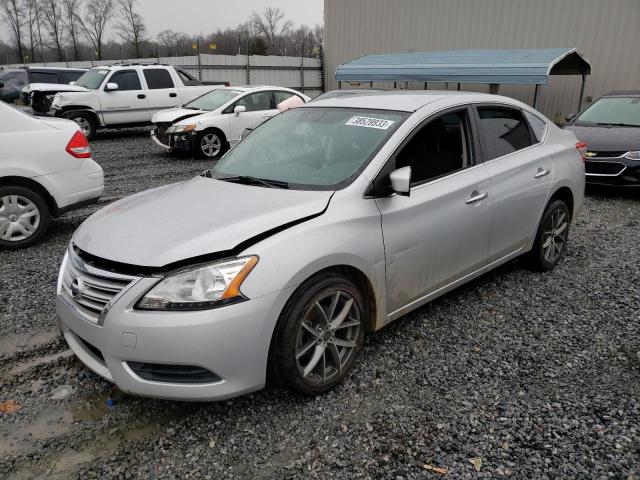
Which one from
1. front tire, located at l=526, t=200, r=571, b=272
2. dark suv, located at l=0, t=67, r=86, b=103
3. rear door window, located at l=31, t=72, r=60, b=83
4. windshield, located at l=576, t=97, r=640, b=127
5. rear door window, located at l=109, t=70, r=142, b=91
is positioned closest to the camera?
front tire, located at l=526, t=200, r=571, b=272

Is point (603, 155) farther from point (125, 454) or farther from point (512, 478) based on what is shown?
point (125, 454)

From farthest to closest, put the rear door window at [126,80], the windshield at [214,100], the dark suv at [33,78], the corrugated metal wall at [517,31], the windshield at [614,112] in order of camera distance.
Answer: the dark suv at [33,78] → the corrugated metal wall at [517,31] → the rear door window at [126,80] → the windshield at [214,100] → the windshield at [614,112]

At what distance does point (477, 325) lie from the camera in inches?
146

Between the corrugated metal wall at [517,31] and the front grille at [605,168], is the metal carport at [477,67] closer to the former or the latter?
the corrugated metal wall at [517,31]

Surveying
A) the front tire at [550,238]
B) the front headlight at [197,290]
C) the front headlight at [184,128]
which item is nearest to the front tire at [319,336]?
the front headlight at [197,290]

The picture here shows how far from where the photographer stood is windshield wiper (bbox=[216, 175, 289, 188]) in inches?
124

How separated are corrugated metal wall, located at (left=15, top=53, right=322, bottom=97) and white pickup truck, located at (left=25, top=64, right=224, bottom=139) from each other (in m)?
8.39

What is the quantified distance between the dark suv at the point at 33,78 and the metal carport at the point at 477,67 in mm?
9310

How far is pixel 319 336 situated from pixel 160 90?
1281cm

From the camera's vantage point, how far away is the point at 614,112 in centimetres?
874

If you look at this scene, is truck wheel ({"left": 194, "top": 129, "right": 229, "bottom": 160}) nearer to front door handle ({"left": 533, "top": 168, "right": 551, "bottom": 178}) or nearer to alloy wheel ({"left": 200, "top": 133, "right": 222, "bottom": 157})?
alloy wheel ({"left": 200, "top": 133, "right": 222, "bottom": 157})

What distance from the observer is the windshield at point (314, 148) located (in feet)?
10.3

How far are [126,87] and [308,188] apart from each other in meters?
12.2

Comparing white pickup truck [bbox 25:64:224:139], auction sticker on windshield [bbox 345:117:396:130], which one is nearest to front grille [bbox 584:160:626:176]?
auction sticker on windshield [bbox 345:117:396:130]
